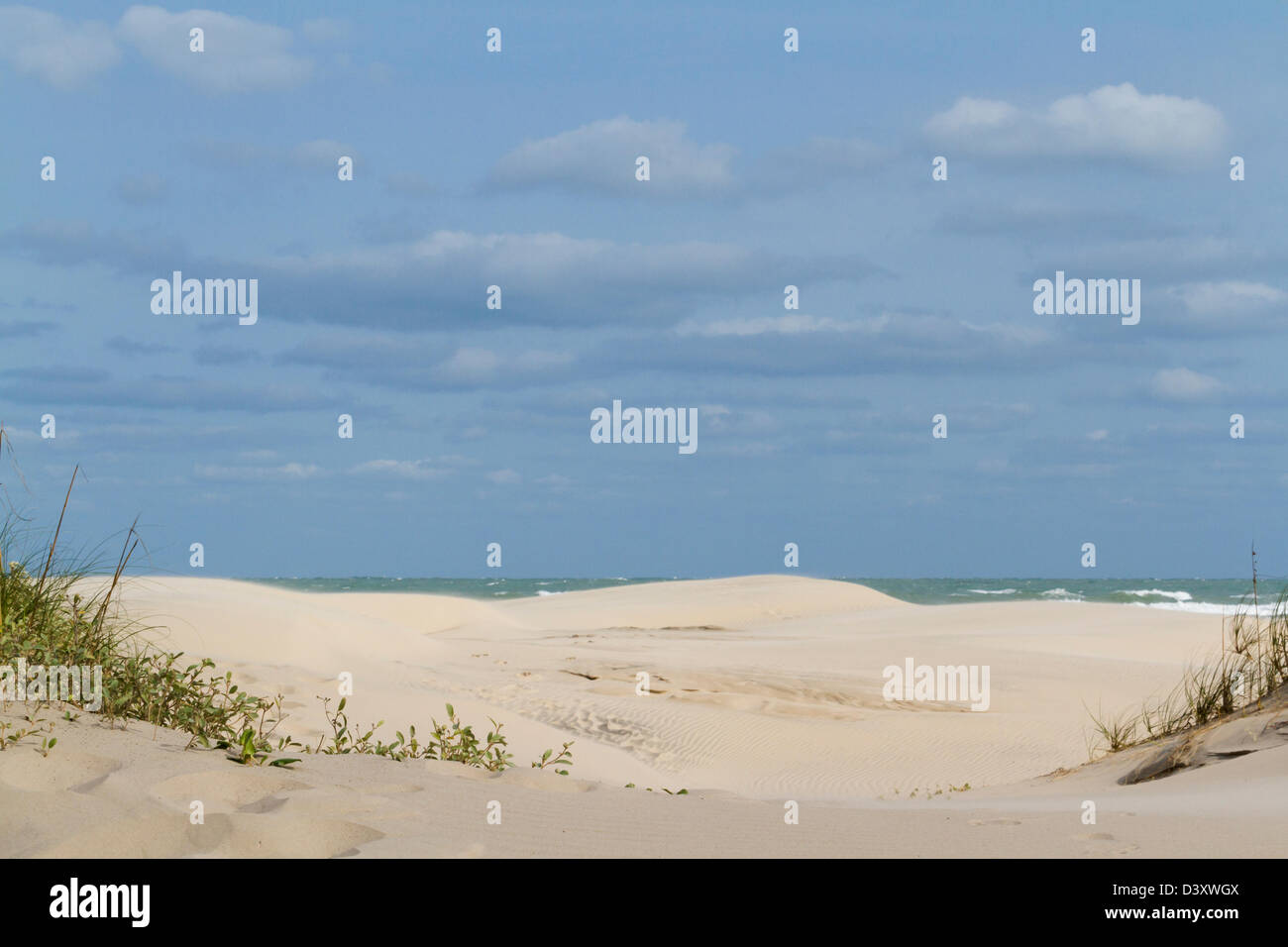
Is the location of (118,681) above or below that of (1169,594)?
above

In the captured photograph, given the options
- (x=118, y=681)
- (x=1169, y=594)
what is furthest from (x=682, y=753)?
(x=1169, y=594)

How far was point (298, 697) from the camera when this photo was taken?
9195mm

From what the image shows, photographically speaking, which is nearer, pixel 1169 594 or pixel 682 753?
pixel 682 753

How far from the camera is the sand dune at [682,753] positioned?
4.00 metres

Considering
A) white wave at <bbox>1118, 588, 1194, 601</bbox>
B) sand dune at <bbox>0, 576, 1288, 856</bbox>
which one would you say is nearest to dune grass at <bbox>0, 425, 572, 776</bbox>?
sand dune at <bbox>0, 576, 1288, 856</bbox>

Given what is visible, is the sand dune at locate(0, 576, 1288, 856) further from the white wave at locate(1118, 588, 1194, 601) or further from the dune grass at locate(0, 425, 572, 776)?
the white wave at locate(1118, 588, 1194, 601)

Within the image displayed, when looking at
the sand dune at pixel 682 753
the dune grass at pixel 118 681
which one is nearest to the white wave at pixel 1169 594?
the sand dune at pixel 682 753

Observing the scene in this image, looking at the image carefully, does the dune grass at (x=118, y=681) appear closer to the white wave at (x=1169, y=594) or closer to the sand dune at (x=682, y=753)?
the sand dune at (x=682, y=753)

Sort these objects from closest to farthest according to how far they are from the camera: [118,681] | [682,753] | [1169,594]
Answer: [118,681], [682,753], [1169,594]

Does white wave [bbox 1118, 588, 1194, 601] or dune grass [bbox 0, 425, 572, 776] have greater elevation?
dune grass [bbox 0, 425, 572, 776]

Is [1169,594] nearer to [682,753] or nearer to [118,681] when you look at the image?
[682,753]

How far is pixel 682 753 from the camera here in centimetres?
1027

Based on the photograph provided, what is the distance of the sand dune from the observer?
13.1 ft
